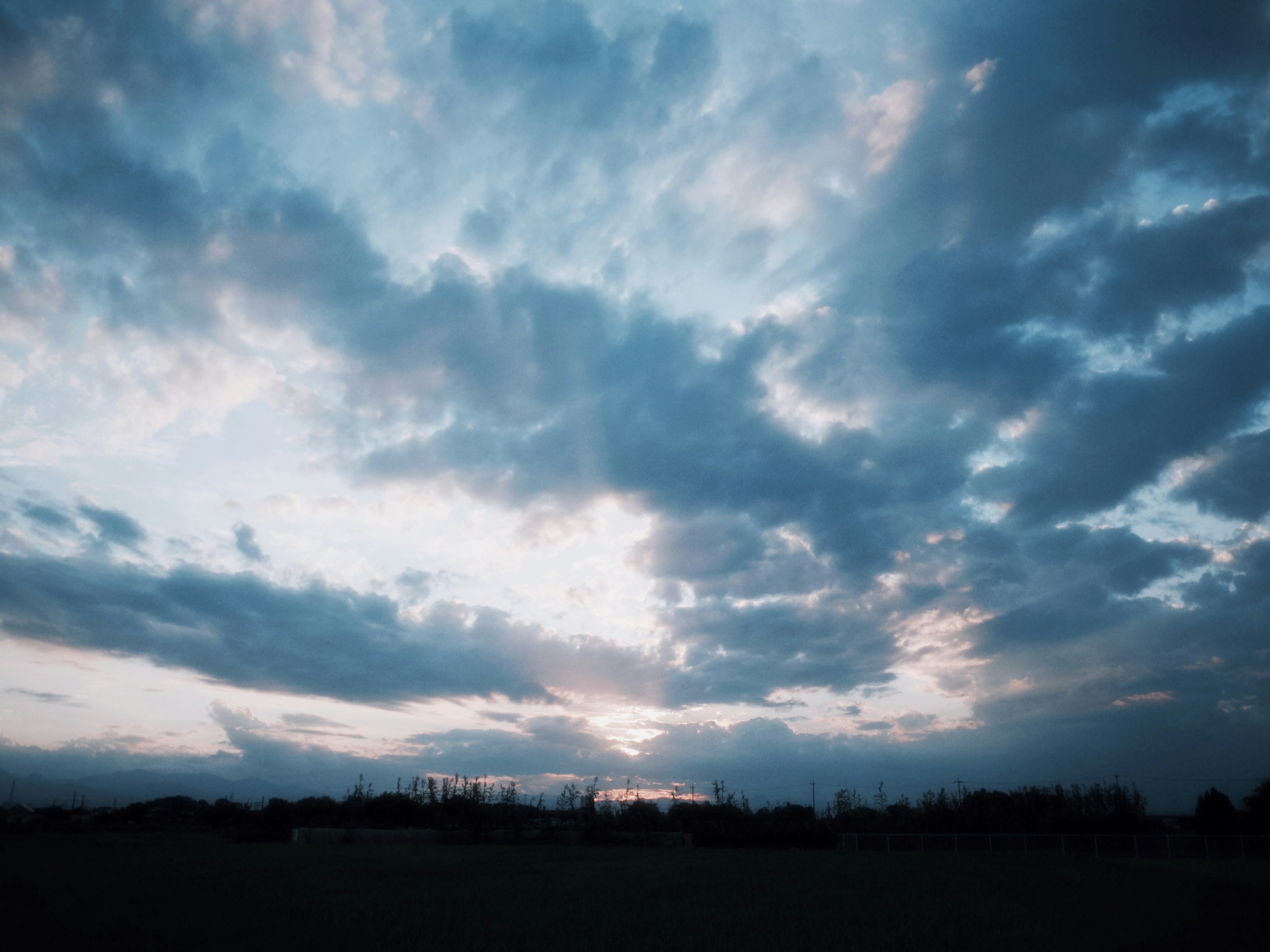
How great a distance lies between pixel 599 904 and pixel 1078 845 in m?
35.0

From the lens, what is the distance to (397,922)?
11.9m

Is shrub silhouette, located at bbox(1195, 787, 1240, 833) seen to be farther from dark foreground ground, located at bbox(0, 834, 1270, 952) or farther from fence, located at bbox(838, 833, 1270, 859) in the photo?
dark foreground ground, located at bbox(0, 834, 1270, 952)

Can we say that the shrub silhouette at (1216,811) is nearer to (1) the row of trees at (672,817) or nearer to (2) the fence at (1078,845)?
(1) the row of trees at (672,817)

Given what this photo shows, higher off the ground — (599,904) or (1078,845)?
(599,904)

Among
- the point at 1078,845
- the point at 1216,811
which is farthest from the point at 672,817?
the point at 1216,811

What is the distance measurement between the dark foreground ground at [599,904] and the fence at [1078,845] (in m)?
8.86

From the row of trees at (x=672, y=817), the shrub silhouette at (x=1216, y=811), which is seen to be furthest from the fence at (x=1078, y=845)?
the shrub silhouette at (x=1216, y=811)

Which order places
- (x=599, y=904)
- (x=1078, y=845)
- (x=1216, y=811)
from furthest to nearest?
(x=1216, y=811)
(x=1078, y=845)
(x=599, y=904)

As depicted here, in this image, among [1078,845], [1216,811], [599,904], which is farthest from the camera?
[1216,811]

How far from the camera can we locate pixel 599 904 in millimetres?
15297

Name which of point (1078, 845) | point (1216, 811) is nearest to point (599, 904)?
point (1078, 845)

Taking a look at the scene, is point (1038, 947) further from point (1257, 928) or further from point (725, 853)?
point (725, 853)

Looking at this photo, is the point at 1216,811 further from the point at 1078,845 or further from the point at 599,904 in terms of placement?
the point at 599,904

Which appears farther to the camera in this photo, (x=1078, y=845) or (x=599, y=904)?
(x=1078, y=845)
